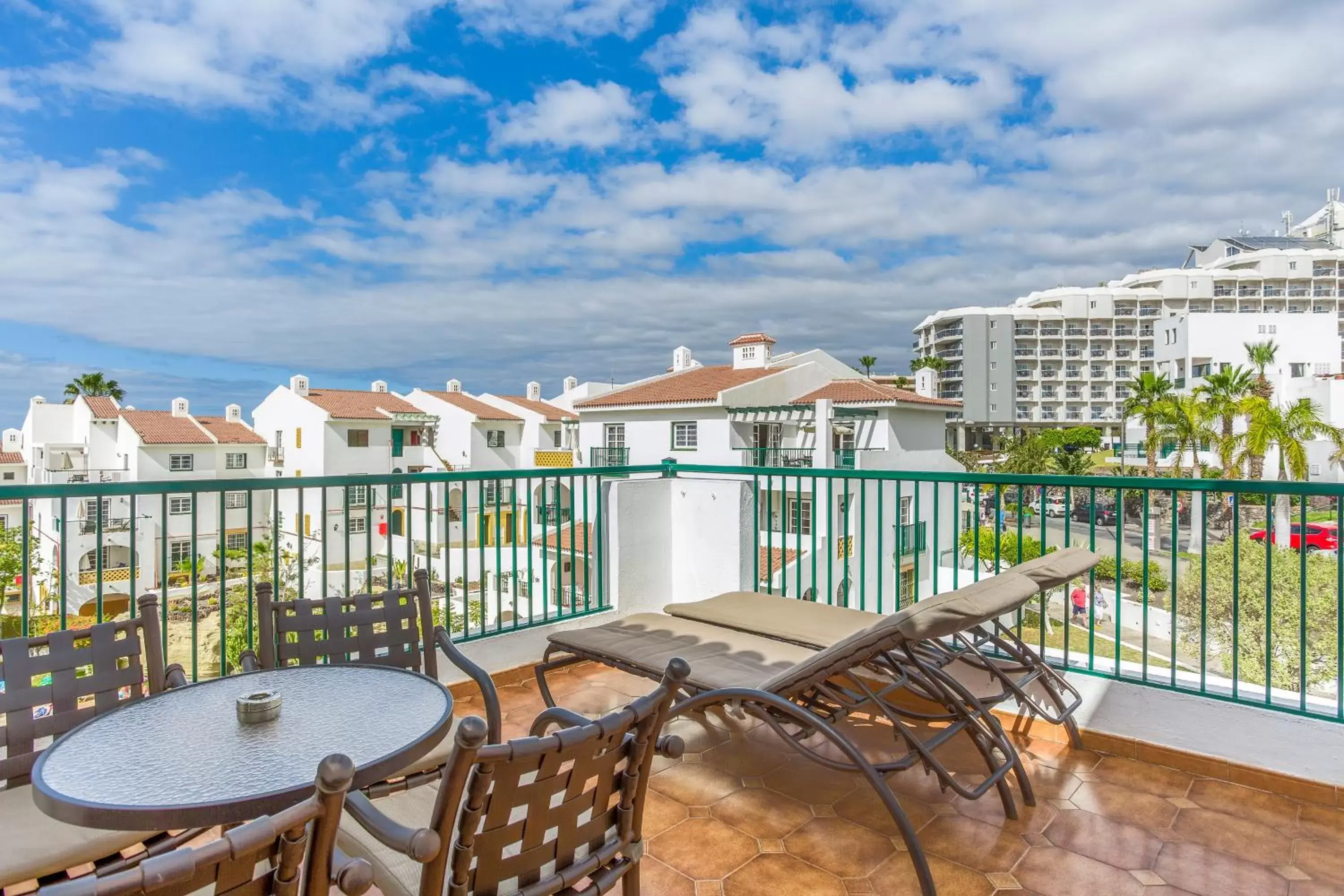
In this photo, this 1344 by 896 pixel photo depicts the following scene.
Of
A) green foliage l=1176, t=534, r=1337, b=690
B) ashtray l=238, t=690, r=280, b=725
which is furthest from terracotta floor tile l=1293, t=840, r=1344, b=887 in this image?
green foliage l=1176, t=534, r=1337, b=690

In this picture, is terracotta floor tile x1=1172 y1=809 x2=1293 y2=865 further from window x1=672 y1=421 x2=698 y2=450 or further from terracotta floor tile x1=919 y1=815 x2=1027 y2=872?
window x1=672 y1=421 x2=698 y2=450

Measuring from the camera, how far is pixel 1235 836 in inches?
94.0

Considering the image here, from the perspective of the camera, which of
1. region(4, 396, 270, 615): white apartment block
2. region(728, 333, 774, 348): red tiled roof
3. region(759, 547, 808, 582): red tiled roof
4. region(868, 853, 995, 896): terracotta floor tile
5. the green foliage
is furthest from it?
region(728, 333, 774, 348): red tiled roof

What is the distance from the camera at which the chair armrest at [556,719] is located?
1.73 meters

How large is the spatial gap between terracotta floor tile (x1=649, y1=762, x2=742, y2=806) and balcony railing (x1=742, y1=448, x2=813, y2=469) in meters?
22.0

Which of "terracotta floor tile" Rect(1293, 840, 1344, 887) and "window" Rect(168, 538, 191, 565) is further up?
"terracotta floor tile" Rect(1293, 840, 1344, 887)

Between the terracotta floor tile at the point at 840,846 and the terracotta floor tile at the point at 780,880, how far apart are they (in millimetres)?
46

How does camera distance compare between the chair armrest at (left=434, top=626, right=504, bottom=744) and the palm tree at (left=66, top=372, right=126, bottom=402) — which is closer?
the chair armrest at (left=434, top=626, right=504, bottom=744)

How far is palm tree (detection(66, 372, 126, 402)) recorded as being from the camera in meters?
42.8

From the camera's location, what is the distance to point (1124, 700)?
10.3ft

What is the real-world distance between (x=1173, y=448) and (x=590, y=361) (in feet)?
106

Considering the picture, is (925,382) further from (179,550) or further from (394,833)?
(394,833)

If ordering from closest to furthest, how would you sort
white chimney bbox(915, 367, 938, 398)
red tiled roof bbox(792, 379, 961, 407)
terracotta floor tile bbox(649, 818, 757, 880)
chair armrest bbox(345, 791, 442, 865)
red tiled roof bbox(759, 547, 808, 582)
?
1. chair armrest bbox(345, 791, 442, 865)
2. terracotta floor tile bbox(649, 818, 757, 880)
3. red tiled roof bbox(759, 547, 808, 582)
4. red tiled roof bbox(792, 379, 961, 407)
5. white chimney bbox(915, 367, 938, 398)

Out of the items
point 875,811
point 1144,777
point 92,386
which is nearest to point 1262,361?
point 1144,777
